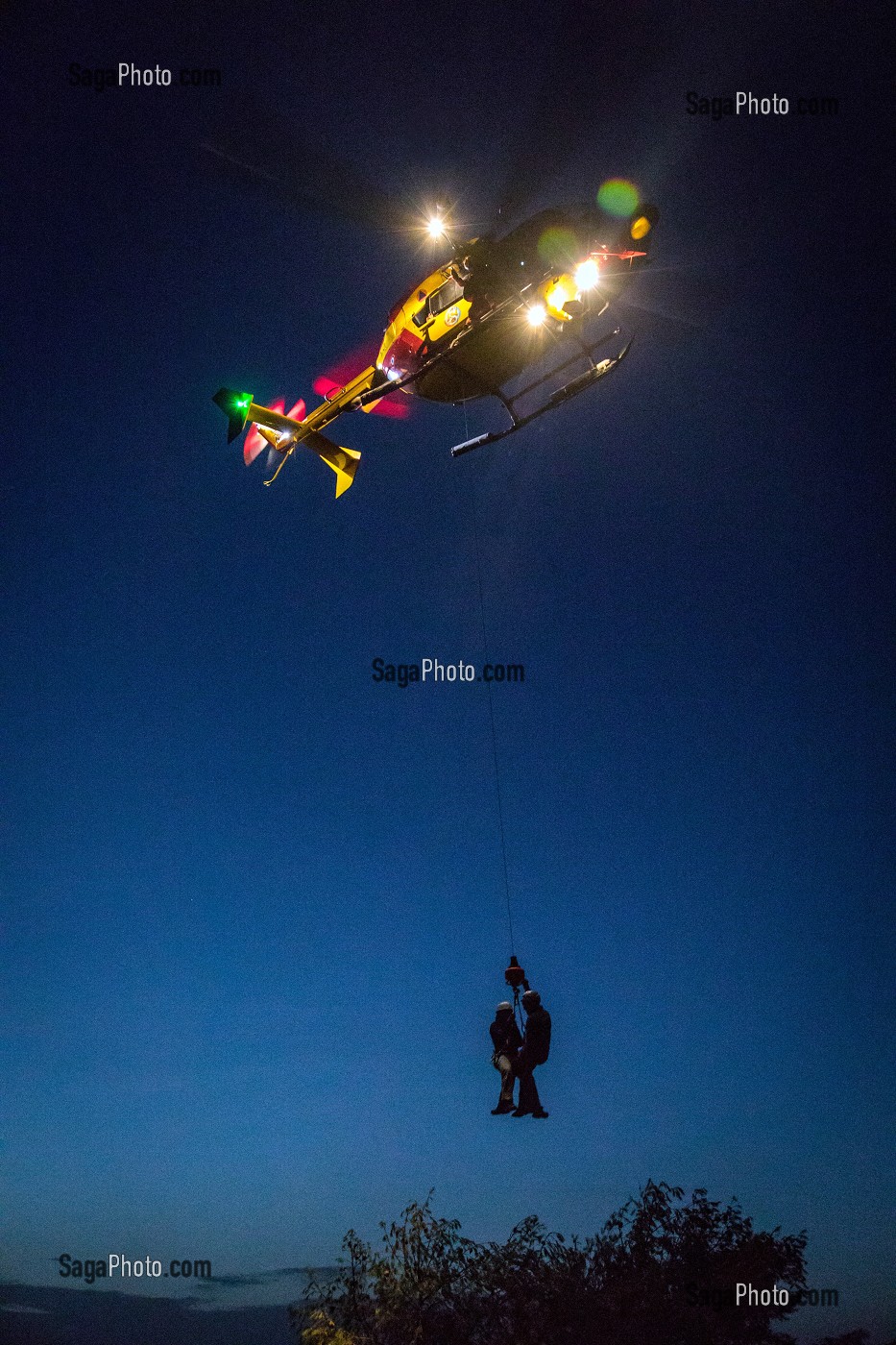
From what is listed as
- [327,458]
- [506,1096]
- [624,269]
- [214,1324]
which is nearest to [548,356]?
[624,269]

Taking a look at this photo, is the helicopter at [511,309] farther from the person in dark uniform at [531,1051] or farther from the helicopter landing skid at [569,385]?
the person in dark uniform at [531,1051]

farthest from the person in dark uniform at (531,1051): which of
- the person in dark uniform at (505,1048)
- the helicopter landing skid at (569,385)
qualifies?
the helicopter landing skid at (569,385)

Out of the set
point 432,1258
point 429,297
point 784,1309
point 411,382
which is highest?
point 429,297

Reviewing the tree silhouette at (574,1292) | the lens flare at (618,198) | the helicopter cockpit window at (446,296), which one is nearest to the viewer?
the lens flare at (618,198)

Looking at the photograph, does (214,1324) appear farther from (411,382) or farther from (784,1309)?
(411,382)

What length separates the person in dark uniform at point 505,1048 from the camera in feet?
22.0

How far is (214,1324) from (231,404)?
237960 mm

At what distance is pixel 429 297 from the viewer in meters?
7.96

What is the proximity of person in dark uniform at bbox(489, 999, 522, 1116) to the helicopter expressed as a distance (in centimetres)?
528

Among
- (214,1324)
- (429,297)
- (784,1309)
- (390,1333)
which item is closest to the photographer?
(429,297)

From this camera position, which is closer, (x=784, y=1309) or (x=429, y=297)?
(x=429, y=297)

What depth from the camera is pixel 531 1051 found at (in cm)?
678

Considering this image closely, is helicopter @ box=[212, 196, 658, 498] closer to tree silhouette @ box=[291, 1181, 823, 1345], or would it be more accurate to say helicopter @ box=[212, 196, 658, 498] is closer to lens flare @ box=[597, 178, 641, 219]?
lens flare @ box=[597, 178, 641, 219]

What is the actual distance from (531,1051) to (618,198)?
735cm
